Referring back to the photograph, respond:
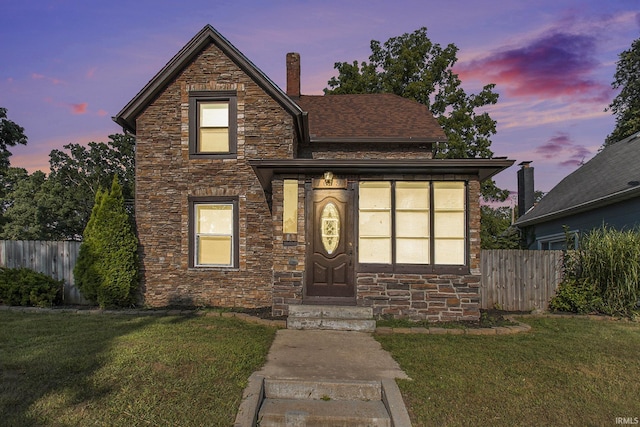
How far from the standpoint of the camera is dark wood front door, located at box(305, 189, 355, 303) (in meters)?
7.82

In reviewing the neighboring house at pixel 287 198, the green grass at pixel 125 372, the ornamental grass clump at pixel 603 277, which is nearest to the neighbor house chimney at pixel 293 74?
the neighboring house at pixel 287 198

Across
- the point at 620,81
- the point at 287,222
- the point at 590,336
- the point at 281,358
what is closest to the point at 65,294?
the point at 287,222

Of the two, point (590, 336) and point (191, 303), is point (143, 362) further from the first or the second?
point (590, 336)

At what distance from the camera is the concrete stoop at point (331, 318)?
7.10 metres

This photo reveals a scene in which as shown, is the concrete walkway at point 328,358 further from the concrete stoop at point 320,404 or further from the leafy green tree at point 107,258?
the leafy green tree at point 107,258

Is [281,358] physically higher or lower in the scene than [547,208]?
lower

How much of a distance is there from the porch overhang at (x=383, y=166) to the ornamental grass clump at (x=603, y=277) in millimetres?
3359

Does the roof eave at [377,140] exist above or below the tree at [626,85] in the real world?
below

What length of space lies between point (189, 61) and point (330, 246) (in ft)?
20.9

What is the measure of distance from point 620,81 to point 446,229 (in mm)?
28744

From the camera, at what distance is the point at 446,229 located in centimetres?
776

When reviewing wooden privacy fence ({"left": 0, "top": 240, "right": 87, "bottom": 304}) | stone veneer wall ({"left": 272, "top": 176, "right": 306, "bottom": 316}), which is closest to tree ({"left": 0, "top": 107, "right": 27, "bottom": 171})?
wooden privacy fence ({"left": 0, "top": 240, "right": 87, "bottom": 304})

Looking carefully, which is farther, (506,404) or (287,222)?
(287,222)

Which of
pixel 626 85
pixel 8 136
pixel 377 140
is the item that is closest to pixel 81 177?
pixel 8 136
